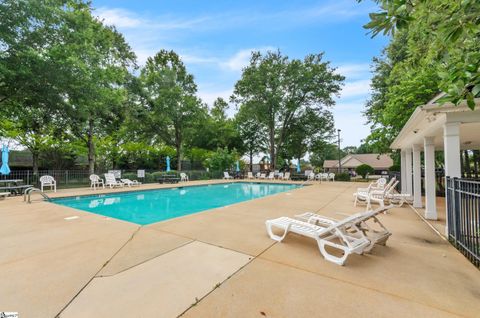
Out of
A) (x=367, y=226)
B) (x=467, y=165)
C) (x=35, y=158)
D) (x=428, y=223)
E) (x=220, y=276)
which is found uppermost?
(x=35, y=158)

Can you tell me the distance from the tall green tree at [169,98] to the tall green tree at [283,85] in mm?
6369

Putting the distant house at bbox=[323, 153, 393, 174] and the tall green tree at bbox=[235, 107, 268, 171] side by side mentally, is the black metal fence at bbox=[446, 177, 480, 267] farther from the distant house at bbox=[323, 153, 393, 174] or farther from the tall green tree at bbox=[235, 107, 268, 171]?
the distant house at bbox=[323, 153, 393, 174]

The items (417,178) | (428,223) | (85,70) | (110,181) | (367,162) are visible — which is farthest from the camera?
(367,162)

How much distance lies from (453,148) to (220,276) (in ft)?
15.0

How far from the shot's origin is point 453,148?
3.80 m

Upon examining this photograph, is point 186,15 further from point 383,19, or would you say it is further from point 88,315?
point 88,315

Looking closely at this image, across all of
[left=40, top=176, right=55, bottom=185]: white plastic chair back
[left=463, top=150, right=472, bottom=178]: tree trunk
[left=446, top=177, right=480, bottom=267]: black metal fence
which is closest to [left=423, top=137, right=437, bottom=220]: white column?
[left=446, top=177, right=480, bottom=267]: black metal fence

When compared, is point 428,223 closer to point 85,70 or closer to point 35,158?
point 85,70

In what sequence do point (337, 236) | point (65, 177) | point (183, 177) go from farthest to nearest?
point (183, 177) → point (65, 177) → point (337, 236)

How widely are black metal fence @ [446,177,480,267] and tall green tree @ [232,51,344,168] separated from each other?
21572 millimetres

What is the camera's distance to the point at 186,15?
32.2ft

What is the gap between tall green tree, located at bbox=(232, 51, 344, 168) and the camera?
23828mm

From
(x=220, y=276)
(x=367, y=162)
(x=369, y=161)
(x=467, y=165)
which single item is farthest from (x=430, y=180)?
(x=369, y=161)

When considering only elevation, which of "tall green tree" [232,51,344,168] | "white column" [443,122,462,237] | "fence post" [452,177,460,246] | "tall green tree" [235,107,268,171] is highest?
"tall green tree" [232,51,344,168]
